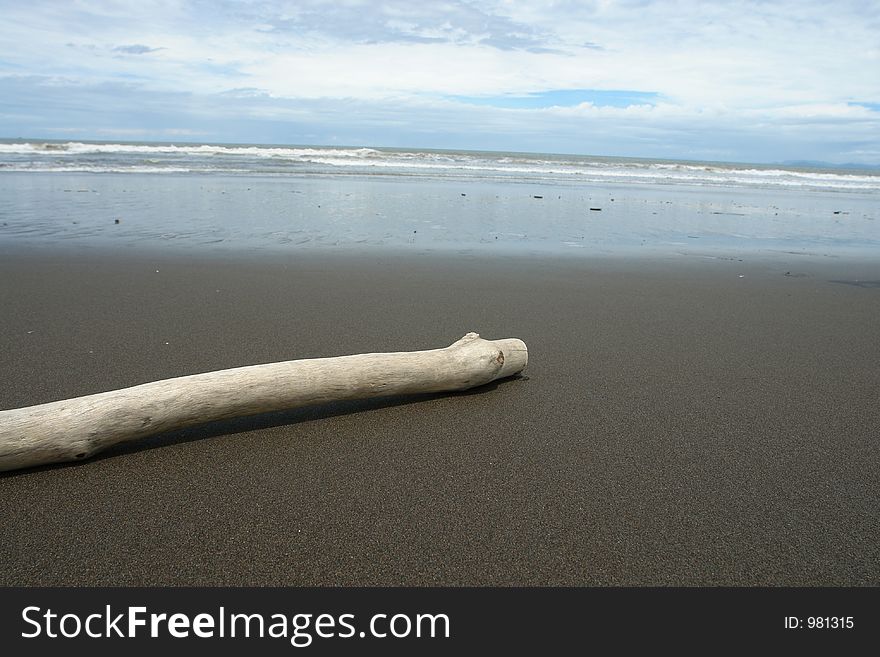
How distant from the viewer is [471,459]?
3.12 meters

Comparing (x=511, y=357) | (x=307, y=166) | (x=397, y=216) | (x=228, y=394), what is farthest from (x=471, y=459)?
(x=307, y=166)

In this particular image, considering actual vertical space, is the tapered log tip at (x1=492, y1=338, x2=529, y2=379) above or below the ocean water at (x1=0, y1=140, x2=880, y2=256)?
below

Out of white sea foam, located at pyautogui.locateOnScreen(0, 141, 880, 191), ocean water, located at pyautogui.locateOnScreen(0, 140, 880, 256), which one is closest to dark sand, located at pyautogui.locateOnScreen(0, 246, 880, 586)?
ocean water, located at pyautogui.locateOnScreen(0, 140, 880, 256)

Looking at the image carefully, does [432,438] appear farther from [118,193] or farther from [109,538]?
[118,193]

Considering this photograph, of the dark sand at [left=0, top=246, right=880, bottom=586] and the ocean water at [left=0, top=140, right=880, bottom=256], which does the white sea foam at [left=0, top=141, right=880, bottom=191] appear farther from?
the dark sand at [left=0, top=246, right=880, bottom=586]

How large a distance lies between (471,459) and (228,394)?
4.01 ft

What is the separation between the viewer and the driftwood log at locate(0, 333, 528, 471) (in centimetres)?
273

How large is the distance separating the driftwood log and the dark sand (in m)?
0.13

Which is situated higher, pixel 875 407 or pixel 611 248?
pixel 611 248
